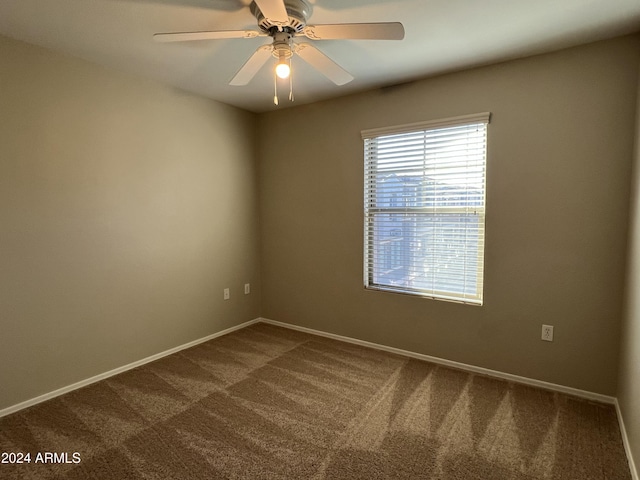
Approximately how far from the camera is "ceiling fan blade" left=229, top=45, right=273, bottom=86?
1838mm

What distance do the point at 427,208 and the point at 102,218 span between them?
8.53 feet

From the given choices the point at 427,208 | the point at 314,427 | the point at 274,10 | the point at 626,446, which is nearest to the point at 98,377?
the point at 314,427

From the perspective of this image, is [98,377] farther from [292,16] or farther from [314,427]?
[292,16]

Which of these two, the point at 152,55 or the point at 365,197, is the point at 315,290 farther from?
the point at 152,55

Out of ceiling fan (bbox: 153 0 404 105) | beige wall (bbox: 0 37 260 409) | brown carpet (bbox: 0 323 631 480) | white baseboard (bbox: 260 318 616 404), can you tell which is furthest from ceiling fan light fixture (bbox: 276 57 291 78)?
white baseboard (bbox: 260 318 616 404)

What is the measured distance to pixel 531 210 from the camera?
2.45 m

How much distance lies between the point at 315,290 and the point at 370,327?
2.31ft

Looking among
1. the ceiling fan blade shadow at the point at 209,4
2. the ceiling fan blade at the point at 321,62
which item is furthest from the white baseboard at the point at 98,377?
the ceiling fan blade at the point at 321,62

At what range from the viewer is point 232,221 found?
3668 mm

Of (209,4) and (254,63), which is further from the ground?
(209,4)

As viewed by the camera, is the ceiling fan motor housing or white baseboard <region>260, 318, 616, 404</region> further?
white baseboard <region>260, 318, 616, 404</region>

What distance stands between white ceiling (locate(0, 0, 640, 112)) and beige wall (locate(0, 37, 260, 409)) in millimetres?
324

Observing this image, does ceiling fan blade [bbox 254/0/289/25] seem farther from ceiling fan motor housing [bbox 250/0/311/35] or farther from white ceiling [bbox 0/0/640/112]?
white ceiling [bbox 0/0/640/112]

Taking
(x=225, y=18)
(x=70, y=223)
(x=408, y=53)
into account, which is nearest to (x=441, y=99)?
(x=408, y=53)
